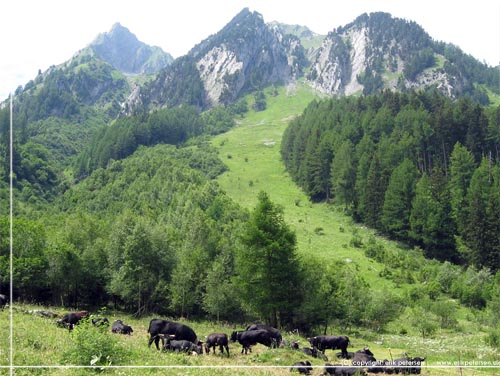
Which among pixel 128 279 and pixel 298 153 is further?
pixel 298 153

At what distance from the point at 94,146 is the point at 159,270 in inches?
5288

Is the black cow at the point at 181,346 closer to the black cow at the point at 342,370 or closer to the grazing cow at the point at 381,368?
the black cow at the point at 342,370

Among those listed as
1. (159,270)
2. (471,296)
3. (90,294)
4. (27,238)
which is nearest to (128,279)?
(159,270)

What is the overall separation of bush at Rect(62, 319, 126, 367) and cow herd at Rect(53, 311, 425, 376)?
8.74ft

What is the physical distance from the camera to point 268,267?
3584cm

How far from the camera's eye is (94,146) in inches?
6486

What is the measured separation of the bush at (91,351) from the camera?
620 inches

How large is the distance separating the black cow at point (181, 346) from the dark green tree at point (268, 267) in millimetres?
13393

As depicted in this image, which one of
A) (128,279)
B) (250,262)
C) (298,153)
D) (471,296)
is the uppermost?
(298,153)

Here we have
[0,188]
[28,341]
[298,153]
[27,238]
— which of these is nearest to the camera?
[28,341]

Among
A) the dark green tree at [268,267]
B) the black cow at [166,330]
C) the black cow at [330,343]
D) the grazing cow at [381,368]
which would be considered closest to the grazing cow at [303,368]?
the grazing cow at [381,368]

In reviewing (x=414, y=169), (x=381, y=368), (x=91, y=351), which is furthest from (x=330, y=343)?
(x=414, y=169)

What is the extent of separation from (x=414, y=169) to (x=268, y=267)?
6316 centimetres

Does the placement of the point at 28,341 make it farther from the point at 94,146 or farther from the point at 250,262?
the point at 94,146
